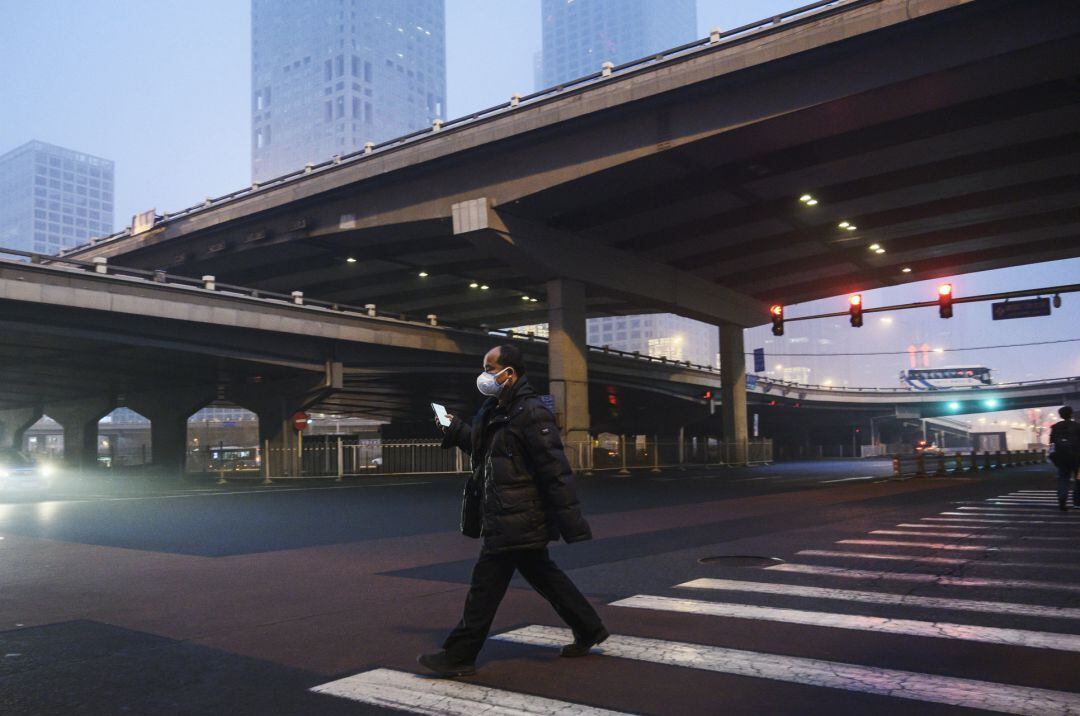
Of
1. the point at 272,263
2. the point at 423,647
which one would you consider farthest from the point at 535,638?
the point at 272,263

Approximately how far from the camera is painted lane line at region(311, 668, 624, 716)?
425cm

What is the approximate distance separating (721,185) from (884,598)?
2779 cm

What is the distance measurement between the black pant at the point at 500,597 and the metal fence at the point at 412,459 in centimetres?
2890

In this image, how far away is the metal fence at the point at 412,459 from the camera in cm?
3838

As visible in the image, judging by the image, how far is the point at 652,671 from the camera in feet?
16.3

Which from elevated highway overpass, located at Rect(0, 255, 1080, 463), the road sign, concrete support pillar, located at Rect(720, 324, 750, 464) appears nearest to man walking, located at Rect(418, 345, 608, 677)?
elevated highway overpass, located at Rect(0, 255, 1080, 463)

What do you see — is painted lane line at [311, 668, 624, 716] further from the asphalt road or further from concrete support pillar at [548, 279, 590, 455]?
concrete support pillar at [548, 279, 590, 455]

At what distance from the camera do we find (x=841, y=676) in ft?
15.7

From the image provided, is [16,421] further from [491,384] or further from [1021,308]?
[491,384]

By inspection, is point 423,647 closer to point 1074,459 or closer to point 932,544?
point 932,544

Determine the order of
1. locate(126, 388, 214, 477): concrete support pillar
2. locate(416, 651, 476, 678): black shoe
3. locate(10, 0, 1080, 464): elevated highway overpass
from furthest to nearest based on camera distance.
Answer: locate(126, 388, 214, 477): concrete support pillar → locate(10, 0, 1080, 464): elevated highway overpass → locate(416, 651, 476, 678): black shoe

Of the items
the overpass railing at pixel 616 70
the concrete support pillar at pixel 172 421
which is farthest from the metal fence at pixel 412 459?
the overpass railing at pixel 616 70

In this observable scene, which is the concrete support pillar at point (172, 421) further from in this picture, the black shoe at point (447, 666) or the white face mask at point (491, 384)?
the black shoe at point (447, 666)

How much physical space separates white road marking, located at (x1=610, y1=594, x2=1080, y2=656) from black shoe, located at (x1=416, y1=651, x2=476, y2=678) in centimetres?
237
